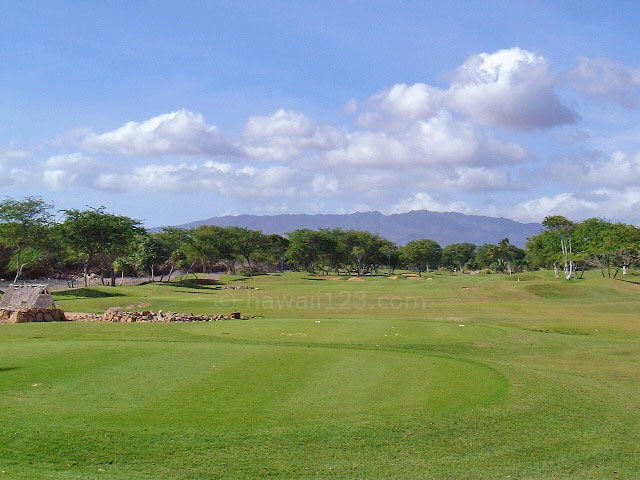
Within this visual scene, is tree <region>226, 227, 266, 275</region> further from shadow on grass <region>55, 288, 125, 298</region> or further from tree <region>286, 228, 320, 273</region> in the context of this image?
shadow on grass <region>55, 288, 125, 298</region>

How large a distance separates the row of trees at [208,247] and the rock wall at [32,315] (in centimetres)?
3090

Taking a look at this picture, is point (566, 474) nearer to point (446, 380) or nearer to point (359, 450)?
point (359, 450)

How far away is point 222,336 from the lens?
25016 millimetres

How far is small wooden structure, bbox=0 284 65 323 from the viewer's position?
3139cm

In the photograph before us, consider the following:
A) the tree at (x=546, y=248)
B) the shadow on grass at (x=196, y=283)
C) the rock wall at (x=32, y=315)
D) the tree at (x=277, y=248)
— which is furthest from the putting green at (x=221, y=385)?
the tree at (x=277, y=248)

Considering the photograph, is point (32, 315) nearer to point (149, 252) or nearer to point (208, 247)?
point (149, 252)

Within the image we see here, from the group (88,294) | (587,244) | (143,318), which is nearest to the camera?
(143,318)

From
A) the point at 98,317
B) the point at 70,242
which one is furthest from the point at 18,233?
the point at 98,317

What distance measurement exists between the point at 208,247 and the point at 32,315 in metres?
64.5

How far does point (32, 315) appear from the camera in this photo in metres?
31.7

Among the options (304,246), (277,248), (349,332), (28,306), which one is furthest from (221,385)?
(277,248)

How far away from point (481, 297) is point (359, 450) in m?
46.0

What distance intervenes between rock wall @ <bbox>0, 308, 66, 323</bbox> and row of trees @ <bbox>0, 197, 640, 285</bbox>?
101 feet

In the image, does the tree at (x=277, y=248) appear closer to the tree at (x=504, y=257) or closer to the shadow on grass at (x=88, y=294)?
the tree at (x=504, y=257)
